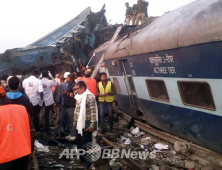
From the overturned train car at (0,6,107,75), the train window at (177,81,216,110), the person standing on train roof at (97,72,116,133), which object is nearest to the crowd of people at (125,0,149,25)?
the overturned train car at (0,6,107,75)

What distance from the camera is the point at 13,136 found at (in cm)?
282

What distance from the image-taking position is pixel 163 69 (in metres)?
4.99

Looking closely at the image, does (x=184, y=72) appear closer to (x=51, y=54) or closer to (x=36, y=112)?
(x=36, y=112)

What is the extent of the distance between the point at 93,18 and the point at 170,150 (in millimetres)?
15069

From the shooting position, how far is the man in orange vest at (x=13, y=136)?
276 centimetres

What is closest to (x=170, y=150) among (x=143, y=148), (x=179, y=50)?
(x=143, y=148)

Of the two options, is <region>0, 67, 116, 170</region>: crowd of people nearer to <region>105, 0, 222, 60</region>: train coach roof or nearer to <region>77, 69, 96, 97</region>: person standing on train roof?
<region>77, 69, 96, 97</region>: person standing on train roof

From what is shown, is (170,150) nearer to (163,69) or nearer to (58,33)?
(163,69)

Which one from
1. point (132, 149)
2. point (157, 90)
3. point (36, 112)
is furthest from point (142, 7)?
point (132, 149)

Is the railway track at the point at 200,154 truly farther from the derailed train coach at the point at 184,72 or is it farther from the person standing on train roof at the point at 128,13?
the person standing on train roof at the point at 128,13

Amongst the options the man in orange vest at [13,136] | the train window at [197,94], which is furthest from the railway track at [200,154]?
the man in orange vest at [13,136]

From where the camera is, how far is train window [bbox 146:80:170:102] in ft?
17.6

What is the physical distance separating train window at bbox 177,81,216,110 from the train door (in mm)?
2404

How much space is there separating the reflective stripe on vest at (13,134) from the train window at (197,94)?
9.61 ft
